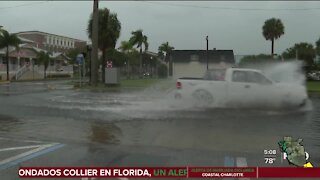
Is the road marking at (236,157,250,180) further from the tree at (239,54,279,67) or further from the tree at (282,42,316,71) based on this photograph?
the tree at (282,42,316,71)

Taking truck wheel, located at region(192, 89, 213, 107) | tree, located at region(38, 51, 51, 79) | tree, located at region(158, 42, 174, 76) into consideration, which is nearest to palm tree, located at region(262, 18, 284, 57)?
tree, located at region(158, 42, 174, 76)

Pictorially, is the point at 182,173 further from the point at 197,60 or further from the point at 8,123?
the point at 8,123

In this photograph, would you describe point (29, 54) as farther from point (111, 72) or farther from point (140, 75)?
point (140, 75)

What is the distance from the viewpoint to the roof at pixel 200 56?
17.3ft

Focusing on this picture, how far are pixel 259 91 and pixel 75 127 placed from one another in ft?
14.5

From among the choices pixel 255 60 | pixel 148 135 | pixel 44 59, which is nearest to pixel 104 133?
pixel 148 135

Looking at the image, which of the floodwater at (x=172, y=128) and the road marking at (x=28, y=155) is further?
the floodwater at (x=172, y=128)

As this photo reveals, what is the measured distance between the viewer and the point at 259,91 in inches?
337

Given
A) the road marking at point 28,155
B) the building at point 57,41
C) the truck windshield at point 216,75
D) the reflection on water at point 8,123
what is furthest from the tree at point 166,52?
the building at point 57,41

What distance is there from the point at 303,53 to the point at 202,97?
4.50m

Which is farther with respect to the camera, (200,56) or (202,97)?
(202,97)

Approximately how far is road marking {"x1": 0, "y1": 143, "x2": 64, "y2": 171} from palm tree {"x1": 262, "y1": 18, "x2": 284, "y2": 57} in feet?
13.1

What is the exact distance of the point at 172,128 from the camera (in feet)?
31.1

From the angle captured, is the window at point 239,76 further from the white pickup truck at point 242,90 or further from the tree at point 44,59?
the tree at point 44,59
